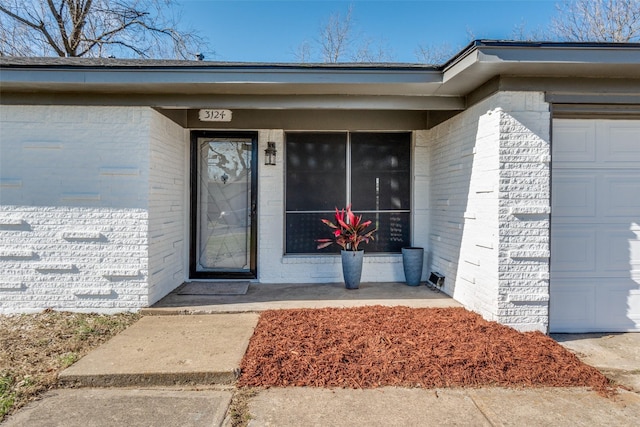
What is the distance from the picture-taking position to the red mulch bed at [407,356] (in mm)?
2846

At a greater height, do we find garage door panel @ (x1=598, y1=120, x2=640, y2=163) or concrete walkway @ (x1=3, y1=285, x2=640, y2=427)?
garage door panel @ (x1=598, y1=120, x2=640, y2=163)

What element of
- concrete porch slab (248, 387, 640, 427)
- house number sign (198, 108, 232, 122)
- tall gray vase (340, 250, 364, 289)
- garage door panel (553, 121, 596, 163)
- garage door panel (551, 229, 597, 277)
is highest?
house number sign (198, 108, 232, 122)

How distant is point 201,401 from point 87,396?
846mm

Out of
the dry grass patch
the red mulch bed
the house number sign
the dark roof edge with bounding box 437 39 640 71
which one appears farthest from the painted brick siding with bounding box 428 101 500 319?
the dry grass patch

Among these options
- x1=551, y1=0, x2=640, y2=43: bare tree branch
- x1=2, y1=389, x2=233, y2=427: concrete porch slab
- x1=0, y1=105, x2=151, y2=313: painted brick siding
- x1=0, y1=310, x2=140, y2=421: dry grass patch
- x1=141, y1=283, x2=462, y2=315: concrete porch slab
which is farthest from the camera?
x1=551, y1=0, x2=640, y2=43: bare tree branch

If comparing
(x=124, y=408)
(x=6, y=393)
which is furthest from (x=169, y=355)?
(x=6, y=393)

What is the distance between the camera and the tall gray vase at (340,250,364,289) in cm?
518

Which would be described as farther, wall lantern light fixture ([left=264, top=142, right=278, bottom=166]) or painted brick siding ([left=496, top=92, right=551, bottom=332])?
wall lantern light fixture ([left=264, top=142, right=278, bottom=166])

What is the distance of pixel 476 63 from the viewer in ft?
11.1

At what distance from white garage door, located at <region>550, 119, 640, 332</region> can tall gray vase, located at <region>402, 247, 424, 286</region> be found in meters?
1.79

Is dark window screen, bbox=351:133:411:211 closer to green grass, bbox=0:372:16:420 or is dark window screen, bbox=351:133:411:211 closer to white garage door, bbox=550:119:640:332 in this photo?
white garage door, bbox=550:119:640:332

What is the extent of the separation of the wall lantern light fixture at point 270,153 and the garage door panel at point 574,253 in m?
3.70

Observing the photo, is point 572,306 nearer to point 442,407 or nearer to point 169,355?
point 442,407

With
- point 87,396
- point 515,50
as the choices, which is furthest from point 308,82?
point 87,396
